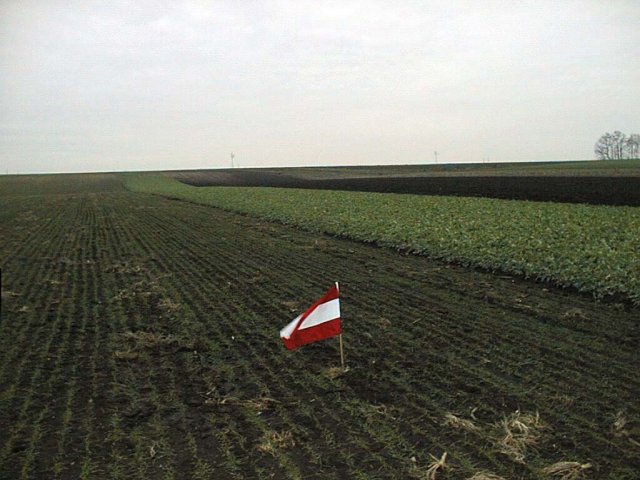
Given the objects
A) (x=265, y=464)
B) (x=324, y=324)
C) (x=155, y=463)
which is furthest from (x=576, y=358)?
(x=155, y=463)

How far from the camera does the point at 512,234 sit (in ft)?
50.6

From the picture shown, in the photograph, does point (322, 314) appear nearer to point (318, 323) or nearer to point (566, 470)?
point (318, 323)

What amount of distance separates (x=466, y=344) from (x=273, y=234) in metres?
13.9

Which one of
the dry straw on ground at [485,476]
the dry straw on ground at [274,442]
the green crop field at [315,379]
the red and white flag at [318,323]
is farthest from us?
the red and white flag at [318,323]

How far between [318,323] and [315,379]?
2.54 feet

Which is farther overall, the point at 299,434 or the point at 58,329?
the point at 58,329

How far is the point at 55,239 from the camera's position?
20625 mm

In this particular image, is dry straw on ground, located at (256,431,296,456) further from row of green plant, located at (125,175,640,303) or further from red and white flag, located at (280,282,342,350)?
row of green plant, located at (125,175,640,303)

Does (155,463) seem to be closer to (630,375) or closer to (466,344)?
(466,344)

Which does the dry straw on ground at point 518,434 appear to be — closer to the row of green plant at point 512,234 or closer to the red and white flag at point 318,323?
the red and white flag at point 318,323

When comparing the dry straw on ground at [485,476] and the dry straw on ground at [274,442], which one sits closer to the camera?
the dry straw on ground at [485,476]

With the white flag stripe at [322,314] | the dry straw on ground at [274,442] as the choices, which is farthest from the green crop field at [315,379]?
the white flag stripe at [322,314]

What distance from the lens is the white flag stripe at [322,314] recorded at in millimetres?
6332

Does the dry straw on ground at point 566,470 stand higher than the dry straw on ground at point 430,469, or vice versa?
the dry straw on ground at point 430,469
